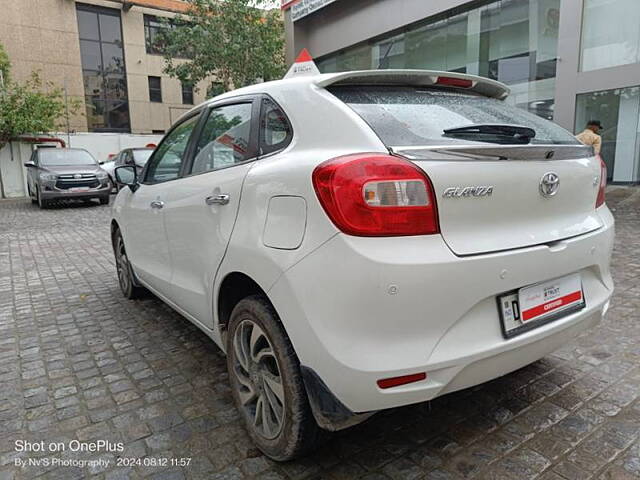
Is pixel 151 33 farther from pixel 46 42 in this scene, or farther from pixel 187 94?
pixel 46 42

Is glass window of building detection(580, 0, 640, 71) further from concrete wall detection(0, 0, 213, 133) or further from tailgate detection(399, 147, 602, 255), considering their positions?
concrete wall detection(0, 0, 213, 133)

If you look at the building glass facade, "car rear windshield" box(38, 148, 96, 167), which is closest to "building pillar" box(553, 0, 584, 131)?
the building glass facade

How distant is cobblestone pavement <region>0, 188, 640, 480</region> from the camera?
2.05m

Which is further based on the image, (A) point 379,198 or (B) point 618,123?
(B) point 618,123

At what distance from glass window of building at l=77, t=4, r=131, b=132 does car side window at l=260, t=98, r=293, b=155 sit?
86.1 ft

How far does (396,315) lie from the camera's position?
63.6 inches

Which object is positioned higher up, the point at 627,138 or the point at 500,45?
the point at 500,45

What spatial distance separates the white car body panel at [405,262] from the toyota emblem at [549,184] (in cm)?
3

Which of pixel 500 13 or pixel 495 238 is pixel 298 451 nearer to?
pixel 495 238

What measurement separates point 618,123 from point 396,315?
38.6 ft

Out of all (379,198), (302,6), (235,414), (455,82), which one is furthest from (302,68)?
(302,6)

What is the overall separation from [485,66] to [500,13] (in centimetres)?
135

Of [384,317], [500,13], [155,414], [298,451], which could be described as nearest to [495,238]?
[384,317]

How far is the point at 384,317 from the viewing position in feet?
5.28
